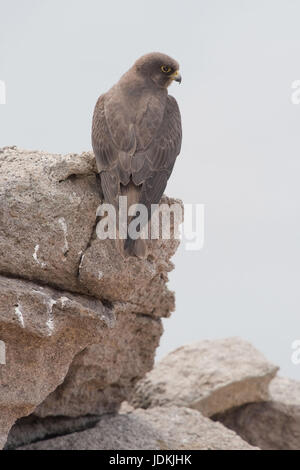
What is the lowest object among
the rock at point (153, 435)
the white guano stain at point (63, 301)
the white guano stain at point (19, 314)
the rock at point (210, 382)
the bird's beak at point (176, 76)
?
the rock at point (153, 435)

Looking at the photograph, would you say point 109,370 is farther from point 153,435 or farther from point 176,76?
point 176,76

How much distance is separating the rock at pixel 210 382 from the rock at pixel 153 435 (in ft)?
1.77

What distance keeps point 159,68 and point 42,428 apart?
13.5 ft

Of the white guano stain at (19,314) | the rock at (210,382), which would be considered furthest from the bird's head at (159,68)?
the rock at (210,382)

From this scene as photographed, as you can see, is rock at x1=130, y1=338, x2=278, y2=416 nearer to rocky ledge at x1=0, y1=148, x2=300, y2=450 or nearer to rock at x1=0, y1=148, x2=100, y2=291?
rocky ledge at x1=0, y1=148, x2=300, y2=450

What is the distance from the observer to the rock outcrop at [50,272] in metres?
5.66

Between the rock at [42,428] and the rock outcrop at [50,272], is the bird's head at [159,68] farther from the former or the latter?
the rock at [42,428]

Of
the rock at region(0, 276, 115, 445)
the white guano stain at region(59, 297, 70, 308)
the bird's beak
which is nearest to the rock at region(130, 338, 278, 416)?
the rock at region(0, 276, 115, 445)

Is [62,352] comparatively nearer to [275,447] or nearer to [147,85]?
[147,85]

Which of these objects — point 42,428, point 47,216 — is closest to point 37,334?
point 47,216

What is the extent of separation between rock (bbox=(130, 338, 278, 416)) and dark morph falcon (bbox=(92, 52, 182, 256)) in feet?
13.9

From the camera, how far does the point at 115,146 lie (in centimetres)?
604

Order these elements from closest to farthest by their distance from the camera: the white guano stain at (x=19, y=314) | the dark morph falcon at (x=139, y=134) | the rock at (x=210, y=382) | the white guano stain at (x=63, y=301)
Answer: the white guano stain at (x=19, y=314) < the white guano stain at (x=63, y=301) < the dark morph falcon at (x=139, y=134) < the rock at (x=210, y=382)
